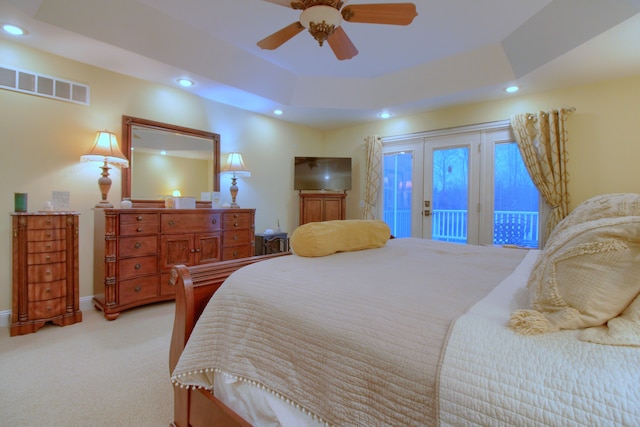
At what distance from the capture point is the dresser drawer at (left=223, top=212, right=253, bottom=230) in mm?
3686

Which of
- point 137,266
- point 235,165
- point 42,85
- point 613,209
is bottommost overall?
point 137,266

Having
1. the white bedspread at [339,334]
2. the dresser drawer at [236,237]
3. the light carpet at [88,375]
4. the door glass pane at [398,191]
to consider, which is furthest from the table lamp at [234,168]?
the white bedspread at [339,334]

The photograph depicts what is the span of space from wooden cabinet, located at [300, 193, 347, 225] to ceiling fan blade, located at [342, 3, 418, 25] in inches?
124

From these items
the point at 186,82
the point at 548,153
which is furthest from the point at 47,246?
the point at 548,153

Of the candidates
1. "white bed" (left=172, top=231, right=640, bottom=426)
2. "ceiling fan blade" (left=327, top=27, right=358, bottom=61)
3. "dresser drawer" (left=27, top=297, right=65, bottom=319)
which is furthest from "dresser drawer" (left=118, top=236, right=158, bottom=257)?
"ceiling fan blade" (left=327, top=27, right=358, bottom=61)

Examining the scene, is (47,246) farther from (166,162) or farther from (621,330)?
(621,330)

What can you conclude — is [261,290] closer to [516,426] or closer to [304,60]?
[516,426]

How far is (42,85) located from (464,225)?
5.22 meters

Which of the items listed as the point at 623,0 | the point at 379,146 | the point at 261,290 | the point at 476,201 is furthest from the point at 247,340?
the point at 379,146

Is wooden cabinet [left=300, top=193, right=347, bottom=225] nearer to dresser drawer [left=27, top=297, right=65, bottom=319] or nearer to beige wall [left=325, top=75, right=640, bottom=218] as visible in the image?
beige wall [left=325, top=75, right=640, bottom=218]

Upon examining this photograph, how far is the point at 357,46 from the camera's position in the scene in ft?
11.0

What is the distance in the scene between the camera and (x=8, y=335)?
8.00 ft

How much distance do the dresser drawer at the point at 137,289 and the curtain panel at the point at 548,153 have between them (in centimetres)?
456

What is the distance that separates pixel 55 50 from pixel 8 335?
2626mm
